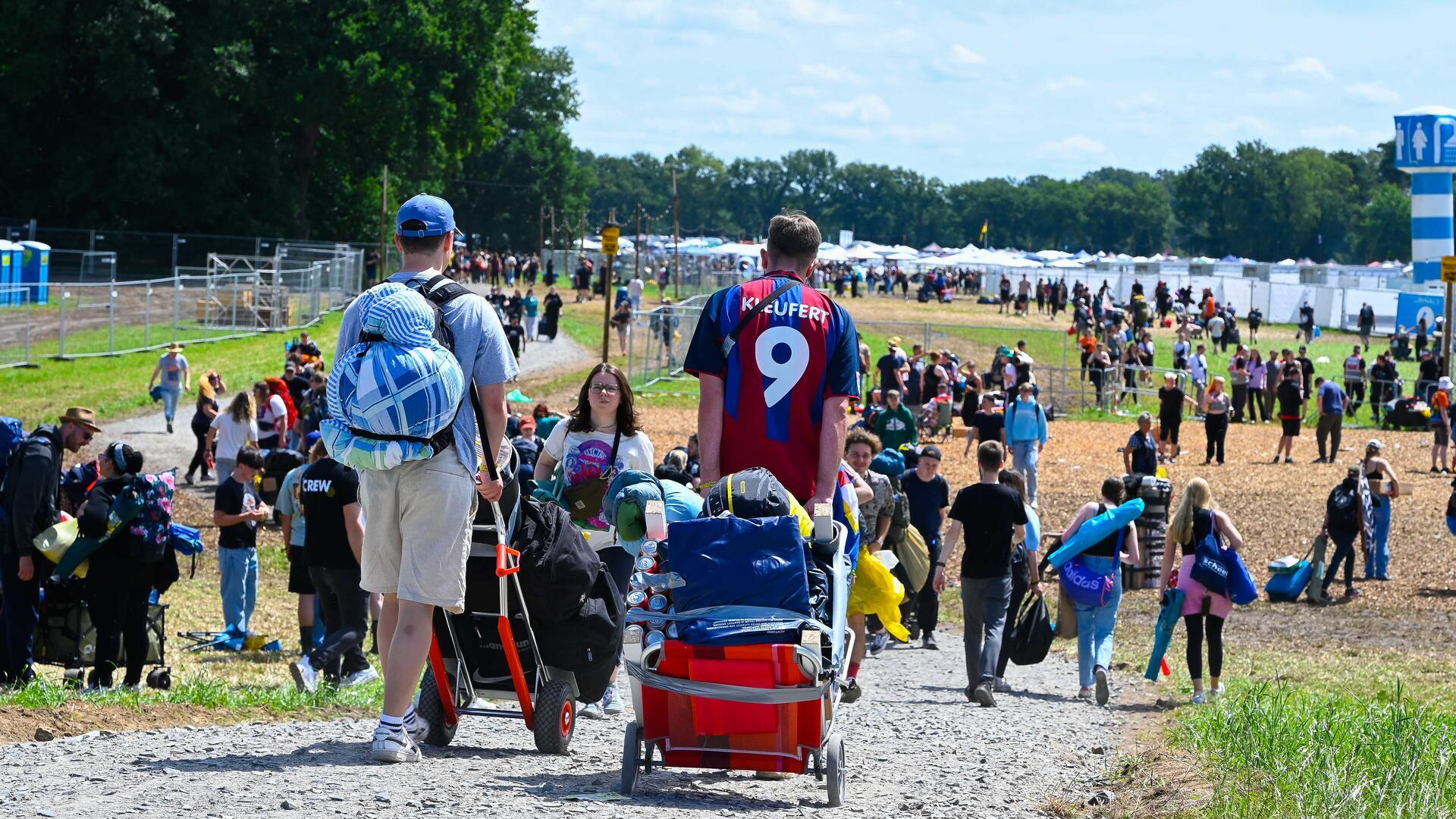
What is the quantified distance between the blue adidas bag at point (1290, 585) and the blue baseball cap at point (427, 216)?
47.4 feet

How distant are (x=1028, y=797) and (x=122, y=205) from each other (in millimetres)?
52554

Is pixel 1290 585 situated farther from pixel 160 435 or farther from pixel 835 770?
pixel 160 435

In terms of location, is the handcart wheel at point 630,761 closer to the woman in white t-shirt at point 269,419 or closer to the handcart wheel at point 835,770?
the handcart wheel at point 835,770

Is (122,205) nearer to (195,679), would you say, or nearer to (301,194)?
(301,194)

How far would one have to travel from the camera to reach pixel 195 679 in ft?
30.7

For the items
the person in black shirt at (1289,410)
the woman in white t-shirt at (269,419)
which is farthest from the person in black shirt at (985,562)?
the person in black shirt at (1289,410)

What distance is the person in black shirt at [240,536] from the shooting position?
13.3 meters

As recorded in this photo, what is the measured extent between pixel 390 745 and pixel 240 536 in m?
8.31

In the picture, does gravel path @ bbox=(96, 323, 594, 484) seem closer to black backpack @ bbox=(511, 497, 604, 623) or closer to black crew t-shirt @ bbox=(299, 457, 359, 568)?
black crew t-shirt @ bbox=(299, 457, 359, 568)

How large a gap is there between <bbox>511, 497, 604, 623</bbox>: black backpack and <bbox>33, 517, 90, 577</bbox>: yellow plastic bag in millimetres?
4777

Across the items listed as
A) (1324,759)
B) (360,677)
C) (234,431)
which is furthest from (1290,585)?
(234,431)

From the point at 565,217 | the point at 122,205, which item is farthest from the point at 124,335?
the point at 565,217

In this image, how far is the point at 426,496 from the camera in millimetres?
5535

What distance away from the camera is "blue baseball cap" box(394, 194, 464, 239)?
570 centimetres
